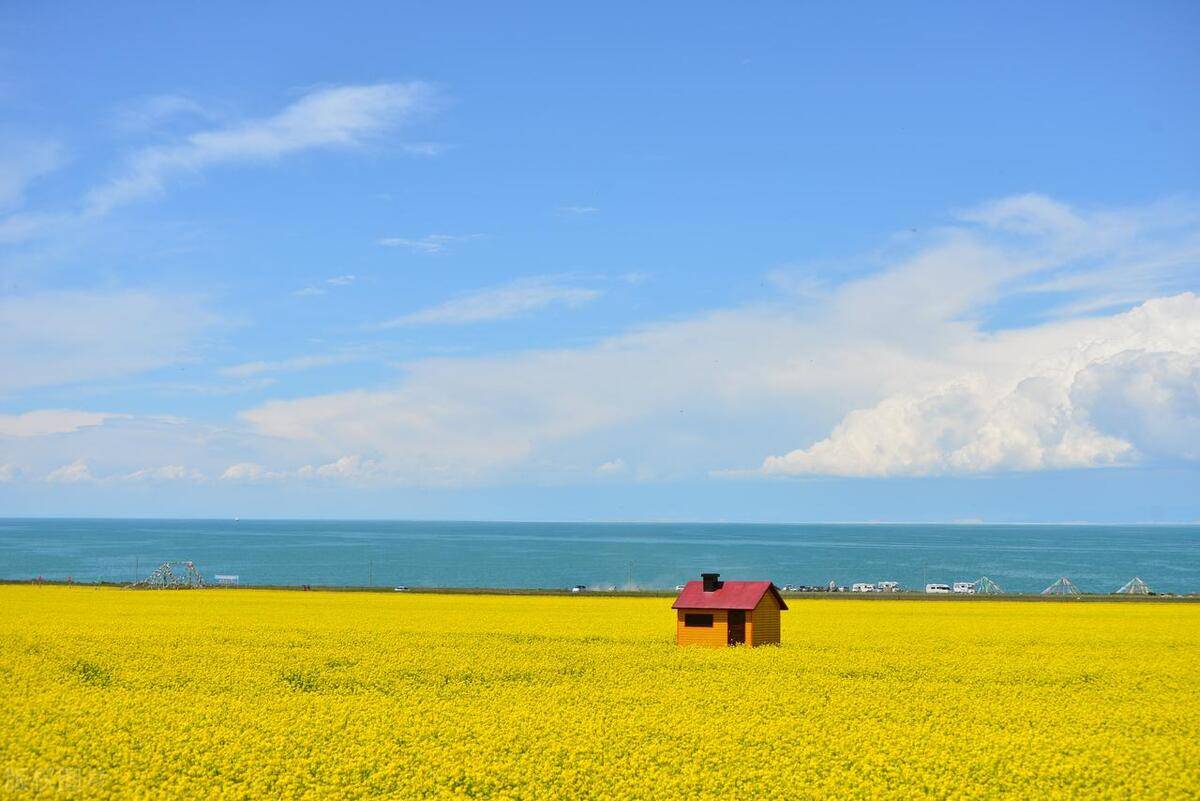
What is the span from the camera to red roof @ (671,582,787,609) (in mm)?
42812

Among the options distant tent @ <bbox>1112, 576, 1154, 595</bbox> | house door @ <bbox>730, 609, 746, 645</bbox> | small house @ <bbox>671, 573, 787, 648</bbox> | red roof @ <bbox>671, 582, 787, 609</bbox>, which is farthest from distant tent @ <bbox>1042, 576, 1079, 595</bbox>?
house door @ <bbox>730, 609, 746, 645</bbox>

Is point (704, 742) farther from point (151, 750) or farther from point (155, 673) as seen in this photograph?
point (155, 673)

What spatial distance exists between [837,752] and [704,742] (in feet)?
10.9

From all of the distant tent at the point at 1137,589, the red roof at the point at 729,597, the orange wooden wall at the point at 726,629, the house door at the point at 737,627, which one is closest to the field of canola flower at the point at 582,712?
the orange wooden wall at the point at 726,629

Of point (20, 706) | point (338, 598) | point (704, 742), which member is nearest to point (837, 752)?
point (704, 742)

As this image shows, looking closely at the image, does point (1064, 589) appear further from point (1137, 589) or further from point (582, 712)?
point (582, 712)

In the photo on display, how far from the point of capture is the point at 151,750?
74.1 feet

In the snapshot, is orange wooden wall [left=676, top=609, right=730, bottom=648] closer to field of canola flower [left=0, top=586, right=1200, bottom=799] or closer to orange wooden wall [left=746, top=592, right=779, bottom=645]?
orange wooden wall [left=746, top=592, right=779, bottom=645]

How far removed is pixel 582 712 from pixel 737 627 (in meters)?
17.5

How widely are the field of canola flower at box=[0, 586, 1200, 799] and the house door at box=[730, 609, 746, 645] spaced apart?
2.60 m

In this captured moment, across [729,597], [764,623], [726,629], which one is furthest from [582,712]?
[764,623]

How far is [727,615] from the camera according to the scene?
4325cm

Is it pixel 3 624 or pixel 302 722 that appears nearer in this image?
pixel 302 722

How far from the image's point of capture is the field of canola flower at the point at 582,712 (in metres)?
21.1
